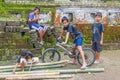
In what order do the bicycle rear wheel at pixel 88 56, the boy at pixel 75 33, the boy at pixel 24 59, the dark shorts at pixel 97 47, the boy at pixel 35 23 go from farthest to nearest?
the boy at pixel 35 23 → the dark shorts at pixel 97 47 → the bicycle rear wheel at pixel 88 56 → the boy at pixel 75 33 → the boy at pixel 24 59

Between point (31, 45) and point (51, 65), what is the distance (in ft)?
4.77

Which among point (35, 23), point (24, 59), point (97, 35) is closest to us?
point (24, 59)

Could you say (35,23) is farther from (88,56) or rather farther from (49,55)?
(88,56)

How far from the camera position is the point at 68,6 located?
1800 centimetres

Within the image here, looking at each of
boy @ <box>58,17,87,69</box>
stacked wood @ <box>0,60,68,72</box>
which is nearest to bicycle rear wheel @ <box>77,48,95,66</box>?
boy @ <box>58,17,87,69</box>

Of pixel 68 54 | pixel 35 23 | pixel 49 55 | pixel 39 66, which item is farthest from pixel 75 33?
pixel 35 23

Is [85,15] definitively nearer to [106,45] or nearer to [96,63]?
[106,45]

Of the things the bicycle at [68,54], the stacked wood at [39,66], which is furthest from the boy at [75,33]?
the stacked wood at [39,66]

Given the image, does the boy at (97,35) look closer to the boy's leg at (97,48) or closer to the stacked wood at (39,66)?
the boy's leg at (97,48)

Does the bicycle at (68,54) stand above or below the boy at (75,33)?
below

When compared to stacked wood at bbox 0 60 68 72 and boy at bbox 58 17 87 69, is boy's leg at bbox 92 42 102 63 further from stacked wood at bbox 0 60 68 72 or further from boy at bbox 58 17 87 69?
stacked wood at bbox 0 60 68 72

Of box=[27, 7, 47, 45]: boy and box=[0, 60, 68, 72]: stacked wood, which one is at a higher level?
box=[27, 7, 47, 45]: boy

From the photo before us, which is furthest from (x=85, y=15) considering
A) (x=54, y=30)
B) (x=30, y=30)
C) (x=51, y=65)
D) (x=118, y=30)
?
(x=51, y=65)

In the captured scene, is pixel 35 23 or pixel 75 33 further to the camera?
pixel 35 23
